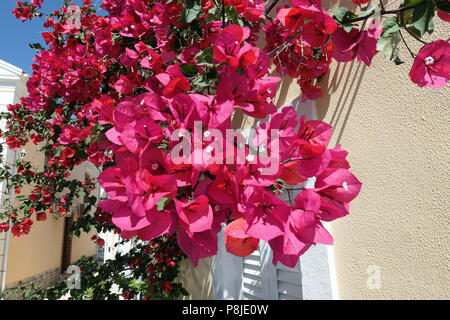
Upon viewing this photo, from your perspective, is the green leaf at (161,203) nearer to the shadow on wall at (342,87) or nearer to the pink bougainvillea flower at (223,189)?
the pink bougainvillea flower at (223,189)

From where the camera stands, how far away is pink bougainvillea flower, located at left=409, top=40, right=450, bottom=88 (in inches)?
23.6

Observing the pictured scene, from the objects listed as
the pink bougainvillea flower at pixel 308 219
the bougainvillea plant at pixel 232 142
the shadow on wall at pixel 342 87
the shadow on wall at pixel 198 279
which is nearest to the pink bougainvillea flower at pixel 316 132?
the bougainvillea plant at pixel 232 142

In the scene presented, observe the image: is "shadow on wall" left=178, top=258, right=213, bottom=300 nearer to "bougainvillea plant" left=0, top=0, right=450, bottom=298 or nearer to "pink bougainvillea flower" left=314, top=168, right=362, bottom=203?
"bougainvillea plant" left=0, top=0, right=450, bottom=298

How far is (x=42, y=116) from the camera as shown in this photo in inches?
87.8

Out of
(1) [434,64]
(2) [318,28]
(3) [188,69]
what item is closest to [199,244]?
(3) [188,69]

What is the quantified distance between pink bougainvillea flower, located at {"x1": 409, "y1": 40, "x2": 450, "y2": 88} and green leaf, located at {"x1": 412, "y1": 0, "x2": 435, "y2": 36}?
0.10 m

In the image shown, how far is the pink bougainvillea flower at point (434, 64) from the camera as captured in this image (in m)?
0.60

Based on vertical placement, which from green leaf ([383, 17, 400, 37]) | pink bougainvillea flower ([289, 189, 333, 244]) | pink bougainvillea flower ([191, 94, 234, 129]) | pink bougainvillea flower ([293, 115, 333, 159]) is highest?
green leaf ([383, 17, 400, 37])

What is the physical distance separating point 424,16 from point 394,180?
25.8 inches

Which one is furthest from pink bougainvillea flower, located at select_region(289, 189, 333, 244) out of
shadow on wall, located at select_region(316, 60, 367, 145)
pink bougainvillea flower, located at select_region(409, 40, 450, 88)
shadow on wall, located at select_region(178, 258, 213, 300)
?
shadow on wall, located at select_region(178, 258, 213, 300)

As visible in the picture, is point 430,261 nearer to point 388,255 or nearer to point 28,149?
point 388,255

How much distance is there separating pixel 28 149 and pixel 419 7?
24.1 feet

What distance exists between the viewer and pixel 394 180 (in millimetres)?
1006
